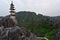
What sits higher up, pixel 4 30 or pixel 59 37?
pixel 4 30

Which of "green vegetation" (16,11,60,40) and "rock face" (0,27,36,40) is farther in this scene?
"green vegetation" (16,11,60,40)

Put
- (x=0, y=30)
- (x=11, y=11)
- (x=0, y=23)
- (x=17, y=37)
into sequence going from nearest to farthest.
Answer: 1. (x=17, y=37)
2. (x=0, y=30)
3. (x=0, y=23)
4. (x=11, y=11)

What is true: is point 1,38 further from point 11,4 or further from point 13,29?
point 11,4

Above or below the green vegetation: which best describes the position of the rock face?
above

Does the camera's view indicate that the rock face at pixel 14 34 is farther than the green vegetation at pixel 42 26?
No

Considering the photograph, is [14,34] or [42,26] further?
[42,26]

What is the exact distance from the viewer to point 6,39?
17.9m

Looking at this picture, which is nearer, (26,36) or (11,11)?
(26,36)

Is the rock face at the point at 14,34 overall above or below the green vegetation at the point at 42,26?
above

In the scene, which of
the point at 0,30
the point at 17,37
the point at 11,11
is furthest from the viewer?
the point at 11,11

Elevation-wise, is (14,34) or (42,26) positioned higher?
(14,34)

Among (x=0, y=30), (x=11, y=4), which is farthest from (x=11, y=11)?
(x=0, y=30)

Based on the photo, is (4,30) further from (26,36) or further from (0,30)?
(26,36)

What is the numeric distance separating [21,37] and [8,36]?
3.70 feet
